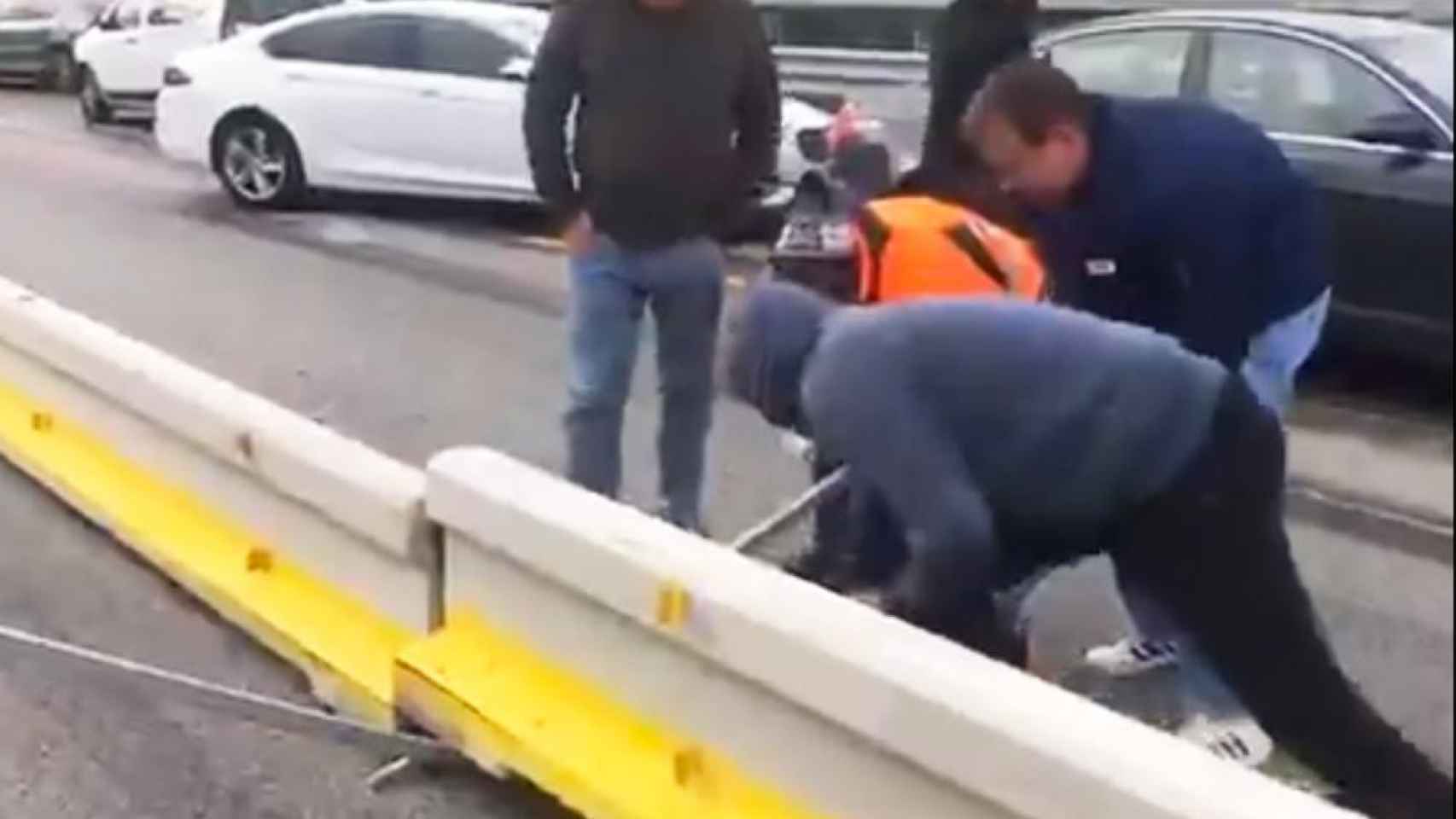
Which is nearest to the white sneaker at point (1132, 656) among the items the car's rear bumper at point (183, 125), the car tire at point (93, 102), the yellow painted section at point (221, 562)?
the yellow painted section at point (221, 562)

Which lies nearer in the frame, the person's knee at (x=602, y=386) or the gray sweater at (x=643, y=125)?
the gray sweater at (x=643, y=125)

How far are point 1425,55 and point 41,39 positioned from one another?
2445 millimetres

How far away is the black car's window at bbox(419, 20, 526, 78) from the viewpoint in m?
3.57

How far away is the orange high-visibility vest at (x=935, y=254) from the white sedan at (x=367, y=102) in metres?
1.13

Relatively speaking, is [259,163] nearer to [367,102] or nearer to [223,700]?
[367,102]

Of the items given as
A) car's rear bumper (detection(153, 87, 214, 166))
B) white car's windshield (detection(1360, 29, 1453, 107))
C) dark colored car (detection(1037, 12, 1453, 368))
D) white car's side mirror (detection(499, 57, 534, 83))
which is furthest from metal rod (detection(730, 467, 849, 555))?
white car's windshield (detection(1360, 29, 1453, 107))

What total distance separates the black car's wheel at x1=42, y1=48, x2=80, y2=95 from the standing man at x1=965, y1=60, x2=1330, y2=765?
1.71m

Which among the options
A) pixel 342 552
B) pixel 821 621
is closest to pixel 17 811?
pixel 342 552

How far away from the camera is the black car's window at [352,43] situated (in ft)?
12.0

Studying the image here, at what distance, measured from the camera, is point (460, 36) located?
3.65m

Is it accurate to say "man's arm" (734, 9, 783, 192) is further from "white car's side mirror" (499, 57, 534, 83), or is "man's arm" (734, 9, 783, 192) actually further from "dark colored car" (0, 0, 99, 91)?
"dark colored car" (0, 0, 99, 91)

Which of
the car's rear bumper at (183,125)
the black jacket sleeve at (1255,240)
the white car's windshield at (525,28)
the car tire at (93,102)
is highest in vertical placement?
the black jacket sleeve at (1255,240)

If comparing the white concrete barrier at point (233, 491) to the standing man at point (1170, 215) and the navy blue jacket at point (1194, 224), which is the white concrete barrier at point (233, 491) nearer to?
the standing man at point (1170, 215)

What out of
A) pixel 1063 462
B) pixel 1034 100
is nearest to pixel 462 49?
pixel 1063 462
